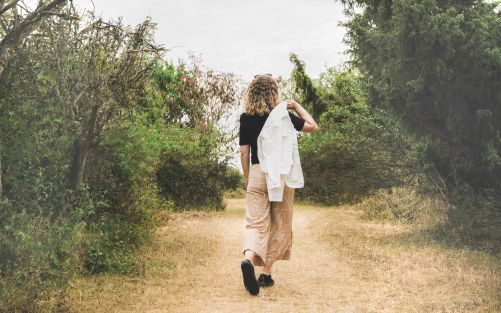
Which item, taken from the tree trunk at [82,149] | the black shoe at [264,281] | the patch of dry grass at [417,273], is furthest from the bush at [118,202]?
the patch of dry grass at [417,273]

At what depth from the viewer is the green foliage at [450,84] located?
8.76 metres

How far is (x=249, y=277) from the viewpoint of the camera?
20.4 feet

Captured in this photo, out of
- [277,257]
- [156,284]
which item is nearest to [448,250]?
[277,257]

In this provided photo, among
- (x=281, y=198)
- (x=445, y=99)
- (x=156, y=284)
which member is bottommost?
(x=156, y=284)

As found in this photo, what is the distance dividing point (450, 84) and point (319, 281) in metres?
3.86

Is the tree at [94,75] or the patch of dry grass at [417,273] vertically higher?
the tree at [94,75]

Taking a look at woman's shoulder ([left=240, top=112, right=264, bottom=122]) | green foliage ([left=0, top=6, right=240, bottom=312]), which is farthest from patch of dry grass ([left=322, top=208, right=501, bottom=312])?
Answer: green foliage ([left=0, top=6, right=240, bottom=312])

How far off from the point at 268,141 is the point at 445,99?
4118 mm

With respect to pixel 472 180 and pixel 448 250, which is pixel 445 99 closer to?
pixel 472 180

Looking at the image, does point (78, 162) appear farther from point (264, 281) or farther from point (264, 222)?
point (264, 281)

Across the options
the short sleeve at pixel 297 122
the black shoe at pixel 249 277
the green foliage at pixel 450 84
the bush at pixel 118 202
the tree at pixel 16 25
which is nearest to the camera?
the tree at pixel 16 25

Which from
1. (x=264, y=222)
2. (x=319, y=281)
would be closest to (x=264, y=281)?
(x=264, y=222)

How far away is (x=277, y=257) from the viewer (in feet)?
21.9

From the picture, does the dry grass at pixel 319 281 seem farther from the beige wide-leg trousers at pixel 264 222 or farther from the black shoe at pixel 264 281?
the beige wide-leg trousers at pixel 264 222
